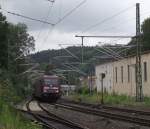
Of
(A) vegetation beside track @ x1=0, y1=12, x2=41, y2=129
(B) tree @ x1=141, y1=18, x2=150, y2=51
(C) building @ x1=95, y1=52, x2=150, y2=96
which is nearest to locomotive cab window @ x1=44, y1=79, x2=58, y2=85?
(A) vegetation beside track @ x1=0, y1=12, x2=41, y2=129

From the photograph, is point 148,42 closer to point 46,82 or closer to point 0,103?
point 46,82

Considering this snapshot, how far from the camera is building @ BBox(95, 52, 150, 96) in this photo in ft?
196

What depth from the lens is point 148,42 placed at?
96062mm

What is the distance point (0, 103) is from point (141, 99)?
2545 centimetres

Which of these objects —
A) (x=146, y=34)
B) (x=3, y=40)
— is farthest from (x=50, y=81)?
(x=146, y=34)

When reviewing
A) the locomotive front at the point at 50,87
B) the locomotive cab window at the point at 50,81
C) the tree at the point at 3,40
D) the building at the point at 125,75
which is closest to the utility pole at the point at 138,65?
the building at the point at 125,75

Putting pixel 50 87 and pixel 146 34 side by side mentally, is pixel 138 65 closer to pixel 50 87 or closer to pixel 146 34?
pixel 50 87

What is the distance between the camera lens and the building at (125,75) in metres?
59.8

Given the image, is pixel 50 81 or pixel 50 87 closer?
pixel 50 87

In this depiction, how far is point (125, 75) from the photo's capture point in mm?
68500

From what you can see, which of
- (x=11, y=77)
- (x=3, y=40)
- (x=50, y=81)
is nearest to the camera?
(x=3, y=40)

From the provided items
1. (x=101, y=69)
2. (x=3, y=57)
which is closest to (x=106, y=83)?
(x=101, y=69)

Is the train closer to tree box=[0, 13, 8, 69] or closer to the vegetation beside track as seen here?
the vegetation beside track

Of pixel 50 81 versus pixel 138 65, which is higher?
pixel 138 65
